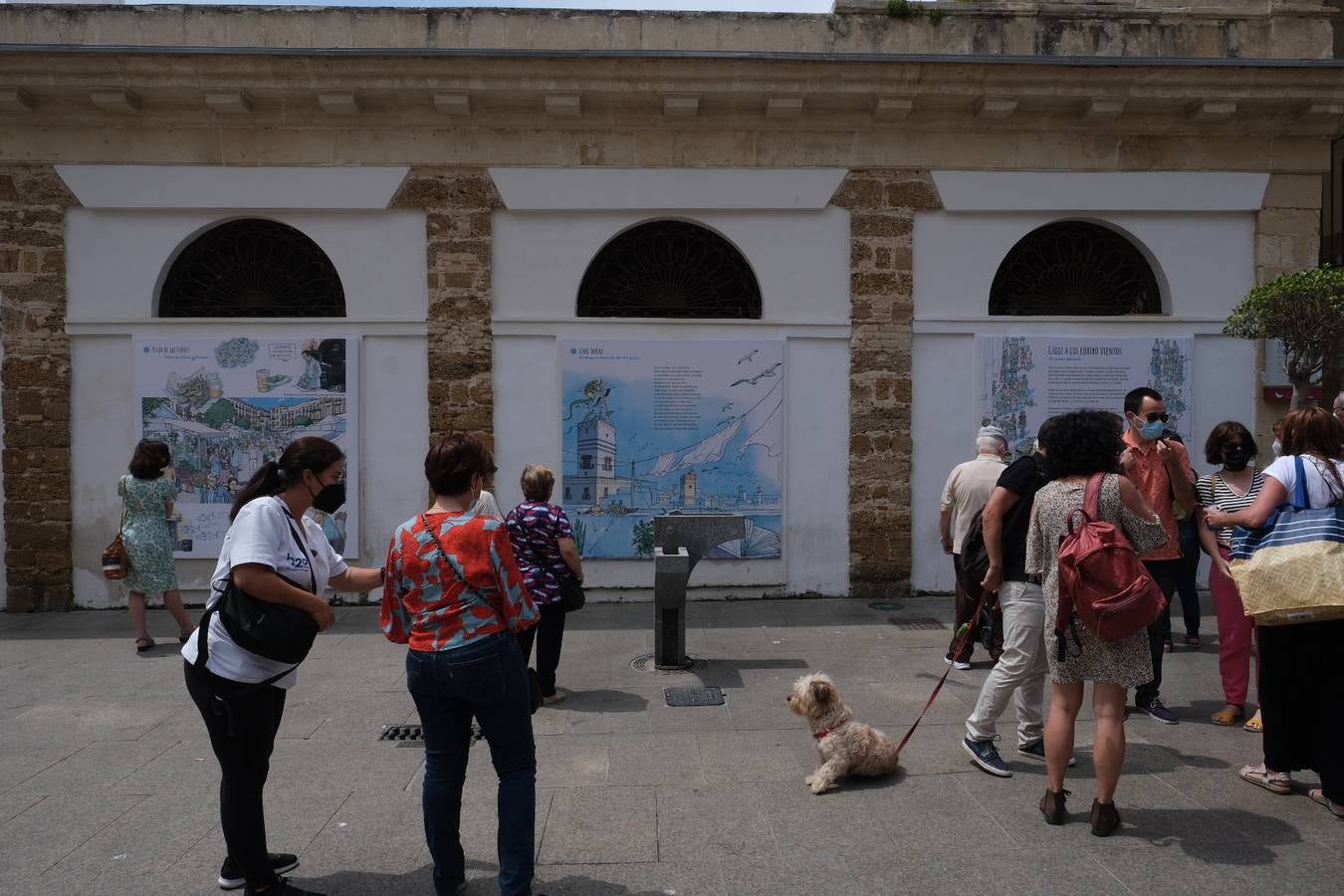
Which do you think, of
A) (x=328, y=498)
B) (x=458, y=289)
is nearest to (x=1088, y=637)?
(x=328, y=498)

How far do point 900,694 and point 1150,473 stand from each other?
211cm

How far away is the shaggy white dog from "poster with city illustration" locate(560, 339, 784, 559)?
4.61 metres

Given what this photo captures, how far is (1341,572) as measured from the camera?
409cm

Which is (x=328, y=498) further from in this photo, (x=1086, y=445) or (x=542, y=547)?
(x=1086, y=445)

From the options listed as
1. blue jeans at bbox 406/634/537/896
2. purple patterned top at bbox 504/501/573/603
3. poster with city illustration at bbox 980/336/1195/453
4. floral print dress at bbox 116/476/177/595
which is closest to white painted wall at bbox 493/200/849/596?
poster with city illustration at bbox 980/336/1195/453

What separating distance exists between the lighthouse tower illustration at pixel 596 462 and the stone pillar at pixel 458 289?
925 mm

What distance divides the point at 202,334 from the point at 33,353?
5.34 feet

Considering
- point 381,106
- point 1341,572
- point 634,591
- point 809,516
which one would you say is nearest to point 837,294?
point 809,516

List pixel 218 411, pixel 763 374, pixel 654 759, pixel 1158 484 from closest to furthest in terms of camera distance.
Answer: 1. pixel 654 759
2. pixel 1158 484
3. pixel 218 411
4. pixel 763 374

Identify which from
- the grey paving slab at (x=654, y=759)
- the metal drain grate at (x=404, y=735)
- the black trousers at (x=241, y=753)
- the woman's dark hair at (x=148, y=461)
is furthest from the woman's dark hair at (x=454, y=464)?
the woman's dark hair at (x=148, y=461)

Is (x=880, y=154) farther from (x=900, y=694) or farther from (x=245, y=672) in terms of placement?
(x=245, y=672)

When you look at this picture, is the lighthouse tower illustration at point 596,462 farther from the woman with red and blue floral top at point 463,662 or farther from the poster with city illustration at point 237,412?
the woman with red and blue floral top at point 463,662

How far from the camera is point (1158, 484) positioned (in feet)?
18.5

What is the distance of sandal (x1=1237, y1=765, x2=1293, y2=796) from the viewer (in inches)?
176
